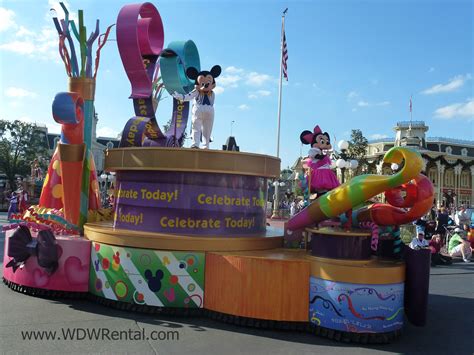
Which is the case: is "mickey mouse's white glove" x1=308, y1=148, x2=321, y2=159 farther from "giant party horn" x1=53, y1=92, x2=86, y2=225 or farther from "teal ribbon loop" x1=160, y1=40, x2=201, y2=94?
"giant party horn" x1=53, y1=92, x2=86, y2=225

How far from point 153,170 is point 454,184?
186ft

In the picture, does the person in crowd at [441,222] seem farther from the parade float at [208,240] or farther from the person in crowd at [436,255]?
the parade float at [208,240]

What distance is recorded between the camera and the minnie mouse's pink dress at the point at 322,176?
706 cm

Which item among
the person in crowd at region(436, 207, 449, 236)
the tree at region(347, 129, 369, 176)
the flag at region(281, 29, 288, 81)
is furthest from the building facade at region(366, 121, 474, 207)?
the person in crowd at region(436, 207, 449, 236)

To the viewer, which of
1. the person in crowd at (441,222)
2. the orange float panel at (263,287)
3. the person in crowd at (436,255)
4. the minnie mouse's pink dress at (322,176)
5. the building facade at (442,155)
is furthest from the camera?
the building facade at (442,155)

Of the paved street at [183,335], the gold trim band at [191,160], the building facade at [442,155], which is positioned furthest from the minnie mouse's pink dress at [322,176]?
the building facade at [442,155]

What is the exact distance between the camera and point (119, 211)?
7316 mm

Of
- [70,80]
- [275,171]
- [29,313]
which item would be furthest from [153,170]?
[70,80]

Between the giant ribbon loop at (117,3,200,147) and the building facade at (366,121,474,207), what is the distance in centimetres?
4507

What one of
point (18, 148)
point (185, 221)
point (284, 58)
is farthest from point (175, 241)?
point (18, 148)

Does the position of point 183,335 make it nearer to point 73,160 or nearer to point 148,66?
point 73,160

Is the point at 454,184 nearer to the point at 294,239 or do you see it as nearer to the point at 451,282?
the point at 451,282

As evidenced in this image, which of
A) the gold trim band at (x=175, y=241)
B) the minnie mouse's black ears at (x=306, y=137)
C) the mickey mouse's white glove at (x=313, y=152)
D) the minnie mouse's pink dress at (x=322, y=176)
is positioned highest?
the minnie mouse's black ears at (x=306, y=137)

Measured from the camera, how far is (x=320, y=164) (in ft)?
23.6
